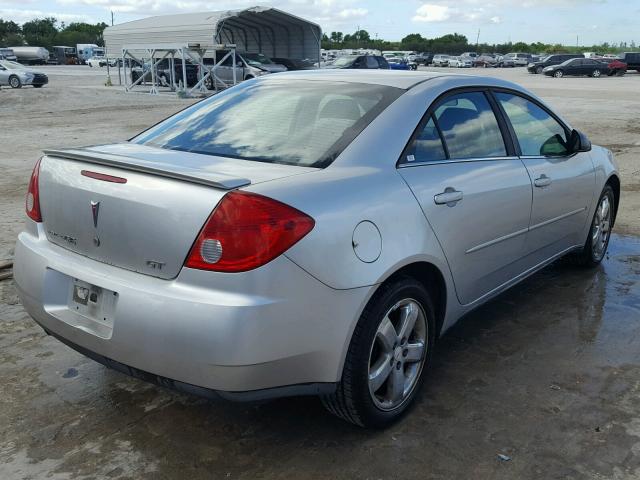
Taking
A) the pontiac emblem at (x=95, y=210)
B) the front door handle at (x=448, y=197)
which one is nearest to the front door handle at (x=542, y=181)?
the front door handle at (x=448, y=197)

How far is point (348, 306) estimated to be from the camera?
260cm

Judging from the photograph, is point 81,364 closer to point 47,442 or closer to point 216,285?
point 47,442

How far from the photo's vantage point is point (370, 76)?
3.66m

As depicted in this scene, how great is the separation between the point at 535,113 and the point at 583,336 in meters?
1.56

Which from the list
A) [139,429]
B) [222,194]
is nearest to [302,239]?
[222,194]

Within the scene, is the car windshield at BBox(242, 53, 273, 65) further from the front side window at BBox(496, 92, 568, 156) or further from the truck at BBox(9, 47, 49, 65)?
the truck at BBox(9, 47, 49, 65)

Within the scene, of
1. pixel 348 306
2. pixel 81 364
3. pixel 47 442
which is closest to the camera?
pixel 348 306

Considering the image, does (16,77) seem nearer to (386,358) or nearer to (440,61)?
(386,358)

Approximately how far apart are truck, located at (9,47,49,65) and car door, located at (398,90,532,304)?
74.2m

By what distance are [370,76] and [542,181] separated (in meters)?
1.33

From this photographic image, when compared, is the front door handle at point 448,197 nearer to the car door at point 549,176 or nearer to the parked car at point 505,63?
the car door at point 549,176

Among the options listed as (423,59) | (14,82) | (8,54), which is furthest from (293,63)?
(423,59)

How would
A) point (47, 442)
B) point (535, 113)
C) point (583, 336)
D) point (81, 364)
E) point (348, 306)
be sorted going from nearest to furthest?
point (348, 306) → point (47, 442) → point (81, 364) → point (583, 336) → point (535, 113)

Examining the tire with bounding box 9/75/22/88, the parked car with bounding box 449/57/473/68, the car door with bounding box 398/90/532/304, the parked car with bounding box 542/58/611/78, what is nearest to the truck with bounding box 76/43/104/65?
the parked car with bounding box 449/57/473/68
